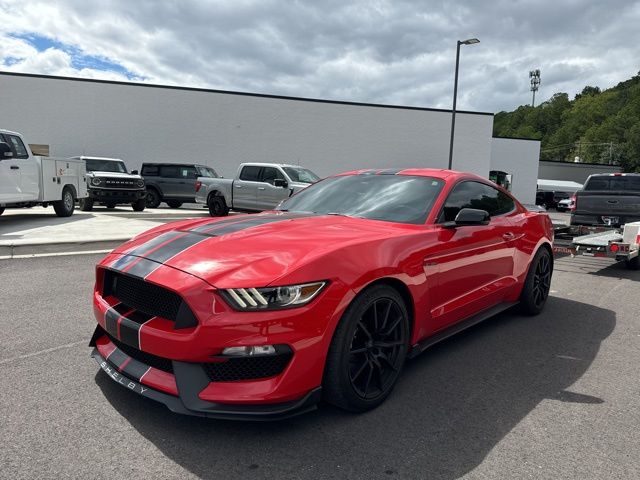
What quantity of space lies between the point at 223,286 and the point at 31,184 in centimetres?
1108

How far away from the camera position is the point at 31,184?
37.4 ft

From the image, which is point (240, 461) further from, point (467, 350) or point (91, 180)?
point (91, 180)

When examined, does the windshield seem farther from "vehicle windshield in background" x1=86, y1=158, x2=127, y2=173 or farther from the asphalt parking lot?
"vehicle windshield in background" x1=86, y1=158, x2=127, y2=173

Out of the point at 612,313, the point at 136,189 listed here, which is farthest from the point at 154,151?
the point at 612,313

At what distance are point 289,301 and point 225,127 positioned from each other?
27.5 meters

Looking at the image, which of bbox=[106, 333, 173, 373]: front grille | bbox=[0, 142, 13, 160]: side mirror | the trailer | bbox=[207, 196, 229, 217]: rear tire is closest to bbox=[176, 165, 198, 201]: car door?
bbox=[207, 196, 229, 217]: rear tire

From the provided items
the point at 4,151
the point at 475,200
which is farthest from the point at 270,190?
the point at 475,200

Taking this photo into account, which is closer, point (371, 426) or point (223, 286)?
point (223, 286)

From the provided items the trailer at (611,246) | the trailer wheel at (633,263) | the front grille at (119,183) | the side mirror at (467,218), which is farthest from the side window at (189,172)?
the side mirror at (467,218)

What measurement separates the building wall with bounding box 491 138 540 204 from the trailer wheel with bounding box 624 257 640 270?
104ft

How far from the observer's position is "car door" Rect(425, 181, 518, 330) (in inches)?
139

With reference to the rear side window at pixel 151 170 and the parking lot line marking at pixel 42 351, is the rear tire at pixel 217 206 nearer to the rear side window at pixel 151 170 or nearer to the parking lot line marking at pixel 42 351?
the rear side window at pixel 151 170

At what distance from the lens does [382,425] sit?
9.16 ft

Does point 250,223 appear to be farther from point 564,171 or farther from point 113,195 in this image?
point 564,171
